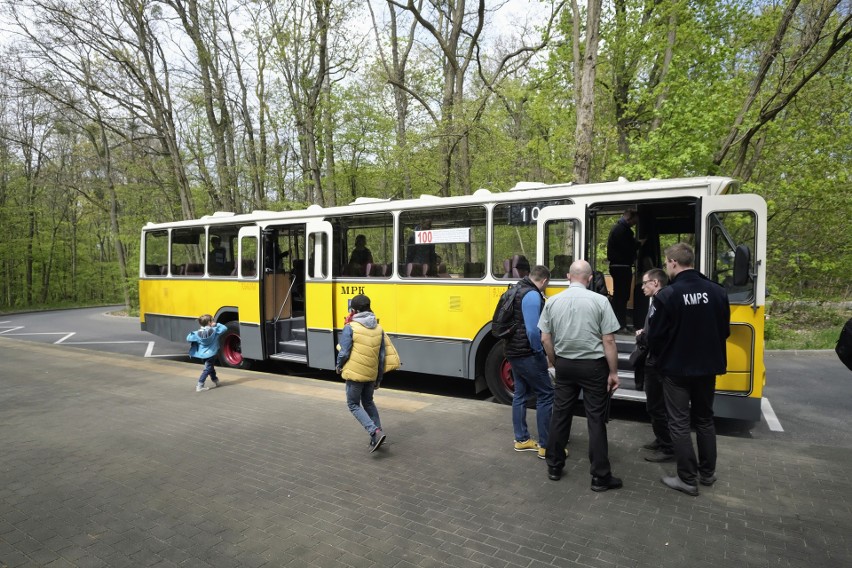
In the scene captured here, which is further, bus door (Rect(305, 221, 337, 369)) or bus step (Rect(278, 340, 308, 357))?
bus step (Rect(278, 340, 308, 357))

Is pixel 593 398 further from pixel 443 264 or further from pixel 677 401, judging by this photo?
pixel 443 264

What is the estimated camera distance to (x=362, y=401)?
17.9 feet

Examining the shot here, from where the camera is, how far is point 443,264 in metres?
7.93

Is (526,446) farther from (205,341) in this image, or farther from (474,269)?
(205,341)

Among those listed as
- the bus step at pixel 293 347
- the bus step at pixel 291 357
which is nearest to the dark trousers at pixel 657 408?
the bus step at pixel 291 357

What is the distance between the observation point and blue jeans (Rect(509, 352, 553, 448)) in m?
5.00

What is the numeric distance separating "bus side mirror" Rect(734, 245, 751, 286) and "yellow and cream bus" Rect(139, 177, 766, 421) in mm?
10

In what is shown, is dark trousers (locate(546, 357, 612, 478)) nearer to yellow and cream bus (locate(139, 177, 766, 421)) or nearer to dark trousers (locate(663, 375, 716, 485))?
dark trousers (locate(663, 375, 716, 485))

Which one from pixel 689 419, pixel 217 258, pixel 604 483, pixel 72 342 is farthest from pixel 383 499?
pixel 72 342

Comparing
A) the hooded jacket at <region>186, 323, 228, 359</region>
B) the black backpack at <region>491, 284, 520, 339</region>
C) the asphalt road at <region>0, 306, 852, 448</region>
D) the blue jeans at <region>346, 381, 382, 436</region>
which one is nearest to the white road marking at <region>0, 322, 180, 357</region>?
the asphalt road at <region>0, 306, 852, 448</region>

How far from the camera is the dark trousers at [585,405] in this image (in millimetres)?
4359

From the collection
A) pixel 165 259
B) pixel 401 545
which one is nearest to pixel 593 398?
pixel 401 545

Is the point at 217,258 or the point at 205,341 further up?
the point at 217,258

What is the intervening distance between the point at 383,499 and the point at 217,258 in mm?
8107
